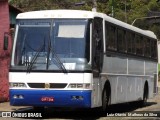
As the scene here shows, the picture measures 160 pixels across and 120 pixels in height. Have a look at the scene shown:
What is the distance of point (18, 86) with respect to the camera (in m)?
14.9

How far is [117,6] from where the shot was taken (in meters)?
89.9

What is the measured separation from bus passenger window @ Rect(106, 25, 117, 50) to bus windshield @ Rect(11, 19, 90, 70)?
63.2 inches

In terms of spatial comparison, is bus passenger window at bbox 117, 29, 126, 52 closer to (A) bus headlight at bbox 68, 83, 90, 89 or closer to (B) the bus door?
(B) the bus door

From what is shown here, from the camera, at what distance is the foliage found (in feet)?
184

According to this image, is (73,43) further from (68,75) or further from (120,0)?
(120,0)

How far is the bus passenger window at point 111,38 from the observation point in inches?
648

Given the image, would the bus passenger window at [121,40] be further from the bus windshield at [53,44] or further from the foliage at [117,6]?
the foliage at [117,6]

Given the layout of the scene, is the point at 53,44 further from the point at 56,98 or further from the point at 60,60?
the point at 56,98

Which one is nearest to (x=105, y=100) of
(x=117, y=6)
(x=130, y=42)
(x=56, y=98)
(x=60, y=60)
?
(x=56, y=98)

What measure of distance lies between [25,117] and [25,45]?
2.11m

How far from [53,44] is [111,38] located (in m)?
2.64

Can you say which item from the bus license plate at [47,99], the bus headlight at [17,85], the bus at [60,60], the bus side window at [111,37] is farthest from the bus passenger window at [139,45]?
the bus headlight at [17,85]

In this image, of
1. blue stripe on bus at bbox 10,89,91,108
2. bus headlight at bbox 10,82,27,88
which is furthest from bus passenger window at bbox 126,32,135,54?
bus headlight at bbox 10,82,27,88

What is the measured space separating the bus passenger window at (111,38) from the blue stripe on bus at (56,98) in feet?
8.04
